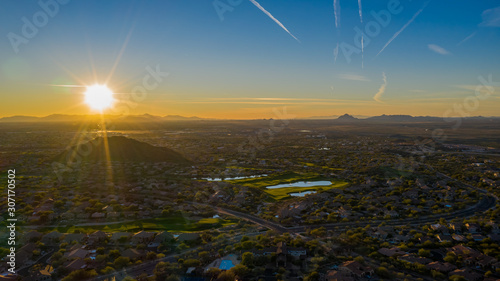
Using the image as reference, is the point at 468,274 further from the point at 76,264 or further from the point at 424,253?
the point at 76,264

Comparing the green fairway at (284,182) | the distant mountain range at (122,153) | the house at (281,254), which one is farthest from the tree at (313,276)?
the distant mountain range at (122,153)

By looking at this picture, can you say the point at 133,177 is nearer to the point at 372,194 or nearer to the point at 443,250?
the point at 372,194

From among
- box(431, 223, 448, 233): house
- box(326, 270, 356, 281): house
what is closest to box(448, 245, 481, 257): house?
box(431, 223, 448, 233): house

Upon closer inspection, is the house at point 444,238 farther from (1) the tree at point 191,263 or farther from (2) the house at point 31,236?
(2) the house at point 31,236

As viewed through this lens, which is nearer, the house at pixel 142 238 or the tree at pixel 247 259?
the tree at pixel 247 259

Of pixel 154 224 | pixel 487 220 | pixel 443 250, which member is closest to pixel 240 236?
pixel 154 224

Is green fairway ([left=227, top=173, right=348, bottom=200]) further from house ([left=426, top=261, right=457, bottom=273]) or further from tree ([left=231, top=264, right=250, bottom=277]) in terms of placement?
house ([left=426, top=261, right=457, bottom=273])

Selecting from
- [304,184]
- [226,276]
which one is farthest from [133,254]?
[304,184]
